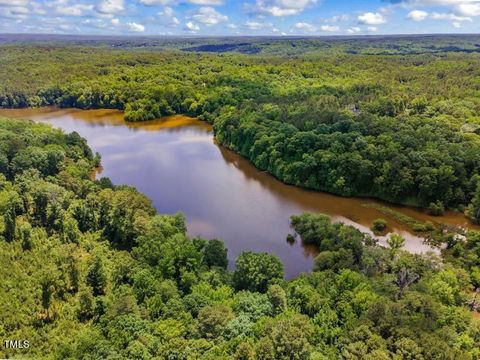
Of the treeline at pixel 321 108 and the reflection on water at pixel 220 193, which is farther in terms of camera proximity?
the treeline at pixel 321 108

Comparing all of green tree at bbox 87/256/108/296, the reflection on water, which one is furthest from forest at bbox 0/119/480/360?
the reflection on water

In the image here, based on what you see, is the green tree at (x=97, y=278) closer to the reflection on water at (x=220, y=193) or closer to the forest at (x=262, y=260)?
the forest at (x=262, y=260)

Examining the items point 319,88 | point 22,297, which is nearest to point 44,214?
point 22,297

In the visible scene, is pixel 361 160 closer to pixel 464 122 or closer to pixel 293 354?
pixel 464 122

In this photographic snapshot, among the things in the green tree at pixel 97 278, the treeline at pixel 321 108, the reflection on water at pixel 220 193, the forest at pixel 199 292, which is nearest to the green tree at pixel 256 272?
the forest at pixel 199 292

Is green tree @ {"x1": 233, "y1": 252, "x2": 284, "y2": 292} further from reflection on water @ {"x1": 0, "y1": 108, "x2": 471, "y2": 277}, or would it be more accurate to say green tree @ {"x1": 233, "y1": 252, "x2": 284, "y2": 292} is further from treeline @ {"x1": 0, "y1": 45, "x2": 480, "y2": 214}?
treeline @ {"x1": 0, "y1": 45, "x2": 480, "y2": 214}

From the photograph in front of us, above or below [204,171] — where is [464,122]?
above
